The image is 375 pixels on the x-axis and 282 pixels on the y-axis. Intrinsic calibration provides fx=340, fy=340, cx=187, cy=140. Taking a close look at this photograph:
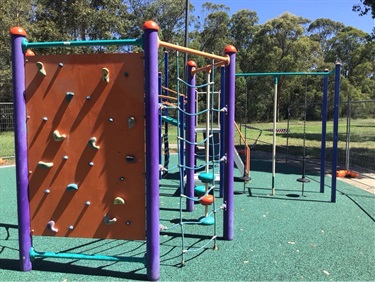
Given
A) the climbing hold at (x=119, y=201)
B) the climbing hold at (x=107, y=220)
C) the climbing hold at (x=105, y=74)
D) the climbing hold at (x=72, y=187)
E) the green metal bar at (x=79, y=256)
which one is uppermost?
the climbing hold at (x=105, y=74)

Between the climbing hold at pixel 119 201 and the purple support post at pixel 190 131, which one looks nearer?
the climbing hold at pixel 119 201

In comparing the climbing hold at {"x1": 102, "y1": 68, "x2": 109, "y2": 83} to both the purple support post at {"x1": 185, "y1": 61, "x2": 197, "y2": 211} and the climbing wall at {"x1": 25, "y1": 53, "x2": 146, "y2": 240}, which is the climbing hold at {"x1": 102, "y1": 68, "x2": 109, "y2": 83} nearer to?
the climbing wall at {"x1": 25, "y1": 53, "x2": 146, "y2": 240}

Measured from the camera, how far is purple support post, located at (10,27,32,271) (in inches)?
123

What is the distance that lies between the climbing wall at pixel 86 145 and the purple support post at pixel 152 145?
4.1 inches

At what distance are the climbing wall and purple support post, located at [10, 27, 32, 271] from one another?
0.06 metres

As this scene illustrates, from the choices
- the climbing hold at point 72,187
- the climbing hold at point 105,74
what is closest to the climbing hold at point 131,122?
the climbing hold at point 105,74

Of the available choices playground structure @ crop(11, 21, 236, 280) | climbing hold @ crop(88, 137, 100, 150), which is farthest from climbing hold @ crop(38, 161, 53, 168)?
climbing hold @ crop(88, 137, 100, 150)

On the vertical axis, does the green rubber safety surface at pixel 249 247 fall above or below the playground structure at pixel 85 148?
below

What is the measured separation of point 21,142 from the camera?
126 inches

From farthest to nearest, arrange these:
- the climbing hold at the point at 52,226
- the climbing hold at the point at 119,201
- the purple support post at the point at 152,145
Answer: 1. the climbing hold at the point at 52,226
2. the climbing hold at the point at 119,201
3. the purple support post at the point at 152,145

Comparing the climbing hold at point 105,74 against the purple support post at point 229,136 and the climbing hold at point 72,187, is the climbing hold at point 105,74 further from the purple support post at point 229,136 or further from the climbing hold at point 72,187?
the purple support post at point 229,136

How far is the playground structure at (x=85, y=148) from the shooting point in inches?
121

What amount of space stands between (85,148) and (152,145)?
2.23 ft

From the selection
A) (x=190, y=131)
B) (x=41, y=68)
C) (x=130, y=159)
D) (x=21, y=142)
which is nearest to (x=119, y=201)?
(x=130, y=159)
